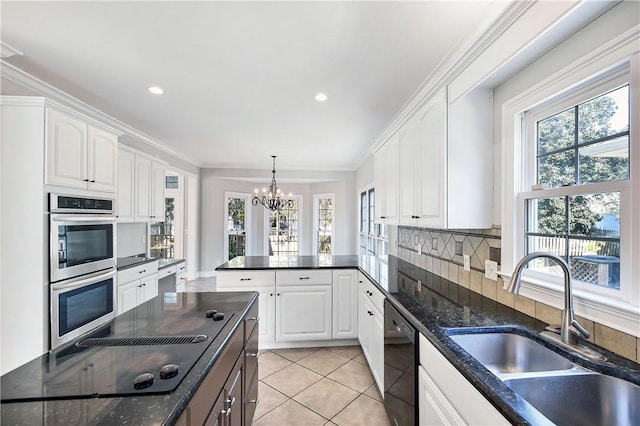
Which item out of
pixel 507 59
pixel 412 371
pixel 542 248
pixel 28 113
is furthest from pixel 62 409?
pixel 28 113

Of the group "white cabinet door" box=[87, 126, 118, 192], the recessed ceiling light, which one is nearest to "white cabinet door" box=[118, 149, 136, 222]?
"white cabinet door" box=[87, 126, 118, 192]

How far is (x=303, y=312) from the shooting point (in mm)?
3025

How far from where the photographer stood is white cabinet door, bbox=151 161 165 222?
3949 millimetres

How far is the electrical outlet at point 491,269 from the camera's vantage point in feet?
5.59

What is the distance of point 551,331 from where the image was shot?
1.21 m

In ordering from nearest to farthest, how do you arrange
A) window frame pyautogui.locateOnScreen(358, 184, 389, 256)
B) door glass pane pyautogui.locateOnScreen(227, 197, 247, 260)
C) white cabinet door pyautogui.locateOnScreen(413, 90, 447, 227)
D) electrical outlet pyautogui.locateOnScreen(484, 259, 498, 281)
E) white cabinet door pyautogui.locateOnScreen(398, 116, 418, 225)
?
electrical outlet pyautogui.locateOnScreen(484, 259, 498, 281) < white cabinet door pyautogui.locateOnScreen(413, 90, 447, 227) < white cabinet door pyautogui.locateOnScreen(398, 116, 418, 225) < window frame pyautogui.locateOnScreen(358, 184, 389, 256) < door glass pane pyautogui.locateOnScreen(227, 197, 247, 260)

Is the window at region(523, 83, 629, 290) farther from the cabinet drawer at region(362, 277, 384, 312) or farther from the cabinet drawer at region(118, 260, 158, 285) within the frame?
the cabinet drawer at region(118, 260, 158, 285)

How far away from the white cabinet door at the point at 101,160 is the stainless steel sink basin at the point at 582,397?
3236 millimetres

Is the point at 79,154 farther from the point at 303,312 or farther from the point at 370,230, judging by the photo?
the point at 370,230

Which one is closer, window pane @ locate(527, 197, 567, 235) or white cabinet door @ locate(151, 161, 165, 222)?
window pane @ locate(527, 197, 567, 235)

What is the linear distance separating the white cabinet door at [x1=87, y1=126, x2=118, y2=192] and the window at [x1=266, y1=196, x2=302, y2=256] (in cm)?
482

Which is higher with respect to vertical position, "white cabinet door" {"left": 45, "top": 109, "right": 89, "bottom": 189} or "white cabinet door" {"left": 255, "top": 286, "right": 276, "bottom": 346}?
"white cabinet door" {"left": 45, "top": 109, "right": 89, "bottom": 189}

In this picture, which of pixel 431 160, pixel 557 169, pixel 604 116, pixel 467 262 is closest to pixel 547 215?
pixel 557 169

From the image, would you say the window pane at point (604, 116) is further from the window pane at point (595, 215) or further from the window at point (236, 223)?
the window at point (236, 223)
